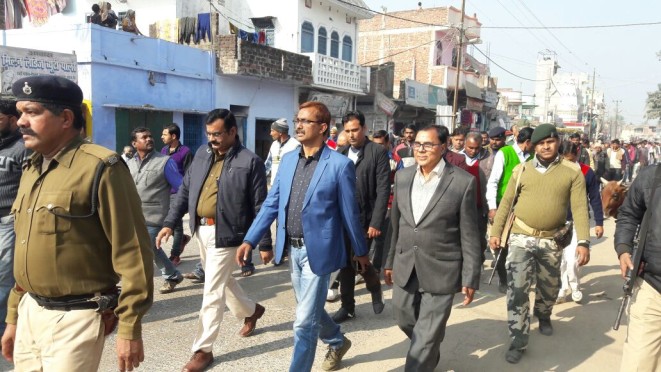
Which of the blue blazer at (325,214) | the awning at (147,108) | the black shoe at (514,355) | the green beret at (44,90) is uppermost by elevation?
the awning at (147,108)

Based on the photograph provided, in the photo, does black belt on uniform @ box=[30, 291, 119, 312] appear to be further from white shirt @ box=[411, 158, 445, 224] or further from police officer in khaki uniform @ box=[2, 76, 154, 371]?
white shirt @ box=[411, 158, 445, 224]

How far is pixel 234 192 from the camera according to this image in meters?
4.11

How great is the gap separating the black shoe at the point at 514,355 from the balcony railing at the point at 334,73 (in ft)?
52.4

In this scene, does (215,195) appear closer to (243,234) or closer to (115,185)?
(243,234)

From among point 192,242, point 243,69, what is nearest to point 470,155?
point 192,242

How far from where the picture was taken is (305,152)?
358cm

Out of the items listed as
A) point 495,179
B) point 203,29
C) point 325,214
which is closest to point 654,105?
point 203,29

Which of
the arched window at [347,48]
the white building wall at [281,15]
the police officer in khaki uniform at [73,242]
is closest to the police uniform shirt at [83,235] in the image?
the police officer in khaki uniform at [73,242]

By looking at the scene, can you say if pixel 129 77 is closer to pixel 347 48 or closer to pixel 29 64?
pixel 29 64

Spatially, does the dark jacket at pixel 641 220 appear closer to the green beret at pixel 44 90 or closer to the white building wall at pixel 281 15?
the green beret at pixel 44 90

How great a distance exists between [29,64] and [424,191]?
10.7 metres

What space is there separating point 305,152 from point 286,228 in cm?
55

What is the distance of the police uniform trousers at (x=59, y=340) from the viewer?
2127mm

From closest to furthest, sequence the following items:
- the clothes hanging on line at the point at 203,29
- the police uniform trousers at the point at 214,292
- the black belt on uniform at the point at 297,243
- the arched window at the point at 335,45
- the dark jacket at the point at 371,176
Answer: the black belt on uniform at the point at 297,243 < the police uniform trousers at the point at 214,292 < the dark jacket at the point at 371,176 < the clothes hanging on line at the point at 203,29 < the arched window at the point at 335,45
